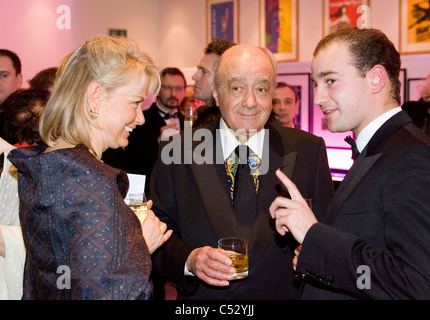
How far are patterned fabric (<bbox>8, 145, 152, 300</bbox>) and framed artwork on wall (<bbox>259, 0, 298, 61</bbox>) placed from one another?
18.6 feet

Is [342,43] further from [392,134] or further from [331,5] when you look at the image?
[331,5]

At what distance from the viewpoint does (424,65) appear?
5527 mm

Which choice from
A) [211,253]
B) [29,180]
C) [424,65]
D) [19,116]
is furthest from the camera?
[424,65]

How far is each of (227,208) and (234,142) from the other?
0.35m

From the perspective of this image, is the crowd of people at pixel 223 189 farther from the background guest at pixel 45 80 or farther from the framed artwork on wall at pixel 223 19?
the framed artwork on wall at pixel 223 19

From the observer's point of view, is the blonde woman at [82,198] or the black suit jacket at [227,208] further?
the black suit jacket at [227,208]

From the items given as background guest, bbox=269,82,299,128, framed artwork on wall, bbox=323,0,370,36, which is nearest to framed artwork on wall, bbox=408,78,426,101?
framed artwork on wall, bbox=323,0,370,36

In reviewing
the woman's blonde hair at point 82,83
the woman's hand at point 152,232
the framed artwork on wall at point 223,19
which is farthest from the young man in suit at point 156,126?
the woman's blonde hair at point 82,83

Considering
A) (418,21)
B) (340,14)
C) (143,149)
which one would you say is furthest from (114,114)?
(340,14)

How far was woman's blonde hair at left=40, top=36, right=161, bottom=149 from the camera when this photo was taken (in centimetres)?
150

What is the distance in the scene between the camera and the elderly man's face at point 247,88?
224 cm

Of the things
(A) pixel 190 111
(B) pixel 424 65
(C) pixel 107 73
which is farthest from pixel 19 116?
(B) pixel 424 65

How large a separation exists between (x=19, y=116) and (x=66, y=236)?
1.28 m

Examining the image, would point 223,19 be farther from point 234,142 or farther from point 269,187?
point 269,187
